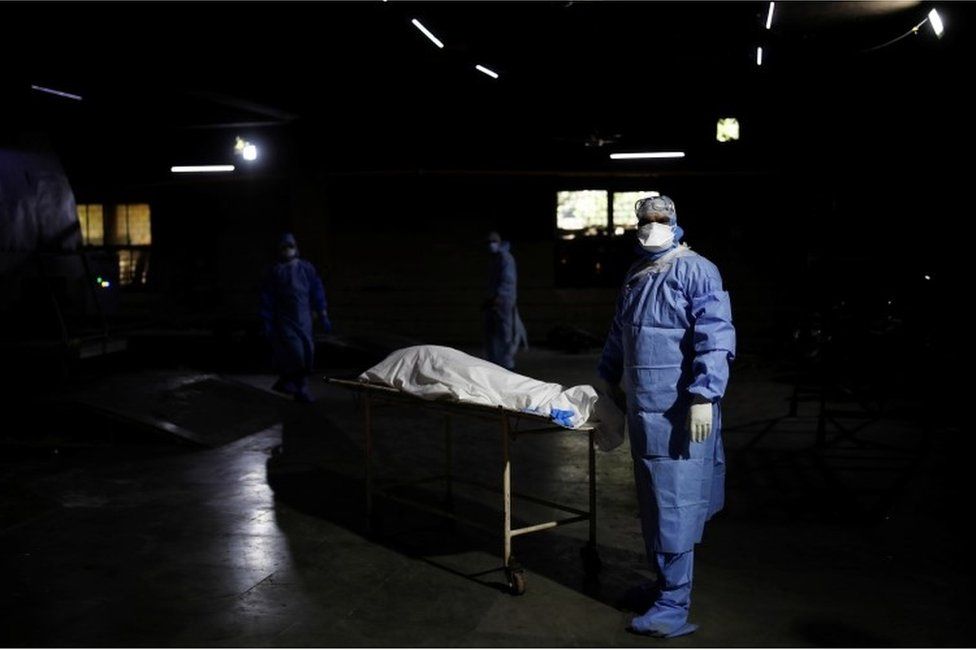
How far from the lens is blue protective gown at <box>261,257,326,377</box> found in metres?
11.0

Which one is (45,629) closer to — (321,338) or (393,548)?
(393,548)

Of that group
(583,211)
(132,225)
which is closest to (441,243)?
(583,211)

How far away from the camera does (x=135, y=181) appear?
17.4 metres

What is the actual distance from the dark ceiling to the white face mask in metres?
3.49

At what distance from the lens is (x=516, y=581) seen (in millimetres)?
5051

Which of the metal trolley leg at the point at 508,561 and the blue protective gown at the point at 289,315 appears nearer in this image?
the metal trolley leg at the point at 508,561

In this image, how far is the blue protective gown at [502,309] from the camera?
1289cm

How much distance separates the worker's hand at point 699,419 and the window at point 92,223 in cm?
1659

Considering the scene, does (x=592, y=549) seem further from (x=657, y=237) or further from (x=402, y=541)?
(x=657, y=237)

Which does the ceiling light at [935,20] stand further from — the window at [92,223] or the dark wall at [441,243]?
the window at [92,223]

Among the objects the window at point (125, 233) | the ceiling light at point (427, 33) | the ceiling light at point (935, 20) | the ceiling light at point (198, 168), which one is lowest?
the window at point (125, 233)

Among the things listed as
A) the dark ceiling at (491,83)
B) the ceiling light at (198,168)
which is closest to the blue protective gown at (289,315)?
the dark ceiling at (491,83)

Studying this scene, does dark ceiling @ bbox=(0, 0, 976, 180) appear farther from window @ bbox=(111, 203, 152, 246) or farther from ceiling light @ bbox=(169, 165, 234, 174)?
window @ bbox=(111, 203, 152, 246)

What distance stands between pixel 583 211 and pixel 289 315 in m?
7.74
